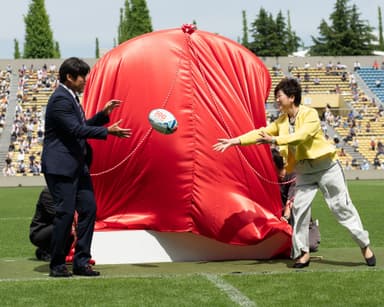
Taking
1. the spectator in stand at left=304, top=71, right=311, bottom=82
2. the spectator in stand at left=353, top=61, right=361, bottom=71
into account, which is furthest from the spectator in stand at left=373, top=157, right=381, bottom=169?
the spectator in stand at left=353, top=61, right=361, bottom=71

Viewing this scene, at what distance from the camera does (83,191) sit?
6844 mm

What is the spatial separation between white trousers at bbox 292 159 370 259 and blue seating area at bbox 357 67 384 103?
146ft

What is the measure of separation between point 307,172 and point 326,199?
321 mm

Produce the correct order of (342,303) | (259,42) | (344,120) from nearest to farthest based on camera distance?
(342,303), (344,120), (259,42)

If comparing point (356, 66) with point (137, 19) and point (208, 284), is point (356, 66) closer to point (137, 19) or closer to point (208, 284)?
point (137, 19)

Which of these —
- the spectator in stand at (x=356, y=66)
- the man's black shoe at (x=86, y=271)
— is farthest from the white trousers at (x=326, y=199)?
the spectator in stand at (x=356, y=66)

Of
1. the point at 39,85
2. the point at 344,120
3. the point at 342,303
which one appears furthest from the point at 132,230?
the point at 39,85

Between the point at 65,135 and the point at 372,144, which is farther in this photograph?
the point at 372,144

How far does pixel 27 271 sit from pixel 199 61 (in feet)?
9.26

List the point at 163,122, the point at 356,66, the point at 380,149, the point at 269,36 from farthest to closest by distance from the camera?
the point at 269,36 < the point at 356,66 < the point at 380,149 < the point at 163,122

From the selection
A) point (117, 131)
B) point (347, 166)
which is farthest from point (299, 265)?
point (347, 166)

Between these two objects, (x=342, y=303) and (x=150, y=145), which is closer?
(x=342, y=303)

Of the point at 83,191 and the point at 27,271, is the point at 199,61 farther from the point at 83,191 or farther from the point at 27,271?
the point at 27,271

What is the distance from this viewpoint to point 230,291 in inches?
228
